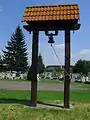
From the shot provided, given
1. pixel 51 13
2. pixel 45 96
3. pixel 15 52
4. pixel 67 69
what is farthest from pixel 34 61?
pixel 15 52

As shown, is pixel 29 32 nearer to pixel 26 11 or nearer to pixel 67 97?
pixel 26 11

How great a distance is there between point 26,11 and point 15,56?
7386 cm

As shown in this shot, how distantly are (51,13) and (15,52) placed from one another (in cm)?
7541

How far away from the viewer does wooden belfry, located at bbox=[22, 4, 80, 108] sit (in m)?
14.1

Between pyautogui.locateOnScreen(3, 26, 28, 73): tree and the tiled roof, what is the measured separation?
71.4 m

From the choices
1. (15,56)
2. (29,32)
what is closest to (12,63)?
(15,56)

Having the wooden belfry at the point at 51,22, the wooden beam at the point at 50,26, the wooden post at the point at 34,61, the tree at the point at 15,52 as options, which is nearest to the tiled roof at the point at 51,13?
the wooden belfry at the point at 51,22

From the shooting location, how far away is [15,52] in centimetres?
8938

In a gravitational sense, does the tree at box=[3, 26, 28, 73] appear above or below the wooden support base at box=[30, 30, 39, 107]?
above

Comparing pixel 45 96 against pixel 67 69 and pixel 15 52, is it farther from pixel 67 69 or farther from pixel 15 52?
pixel 15 52

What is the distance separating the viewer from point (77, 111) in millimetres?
12445

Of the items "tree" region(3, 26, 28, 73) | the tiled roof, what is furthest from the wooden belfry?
"tree" region(3, 26, 28, 73)

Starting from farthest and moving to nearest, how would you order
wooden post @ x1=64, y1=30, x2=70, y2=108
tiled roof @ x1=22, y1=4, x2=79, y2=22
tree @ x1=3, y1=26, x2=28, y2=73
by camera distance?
tree @ x1=3, y1=26, x2=28, y2=73
tiled roof @ x1=22, y1=4, x2=79, y2=22
wooden post @ x1=64, y1=30, x2=70, y2=108

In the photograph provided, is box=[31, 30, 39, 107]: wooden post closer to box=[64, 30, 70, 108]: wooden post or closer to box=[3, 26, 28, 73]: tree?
box=[64, 30, 70, 108]: wooden post
